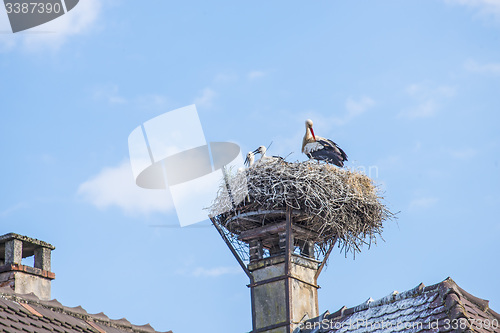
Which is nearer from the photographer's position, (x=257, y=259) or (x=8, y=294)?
(x=8, y=294)

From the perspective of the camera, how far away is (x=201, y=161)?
11.4 meters

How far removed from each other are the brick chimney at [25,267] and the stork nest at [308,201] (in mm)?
2909

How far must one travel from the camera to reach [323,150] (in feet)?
46.8

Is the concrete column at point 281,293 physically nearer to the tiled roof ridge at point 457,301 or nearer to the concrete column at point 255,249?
the concrete column at point 255,249

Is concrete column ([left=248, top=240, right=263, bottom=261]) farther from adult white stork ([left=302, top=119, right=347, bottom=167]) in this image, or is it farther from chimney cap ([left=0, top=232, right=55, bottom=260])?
adult white stork ([left=302, top=119, right=347, bottom=167])

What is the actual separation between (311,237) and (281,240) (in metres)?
0.78

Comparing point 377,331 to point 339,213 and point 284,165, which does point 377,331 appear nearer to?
point 339,213

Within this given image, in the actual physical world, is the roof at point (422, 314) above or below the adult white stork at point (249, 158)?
below

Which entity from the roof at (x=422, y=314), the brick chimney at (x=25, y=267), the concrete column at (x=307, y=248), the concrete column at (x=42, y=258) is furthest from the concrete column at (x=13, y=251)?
the concrete column at (x=307, y=248)

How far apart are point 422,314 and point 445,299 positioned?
236 millimetres

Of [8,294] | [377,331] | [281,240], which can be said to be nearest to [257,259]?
[281,240]

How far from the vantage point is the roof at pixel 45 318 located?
24.2 feet

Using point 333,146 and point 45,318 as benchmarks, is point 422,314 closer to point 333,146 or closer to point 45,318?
point 45,318

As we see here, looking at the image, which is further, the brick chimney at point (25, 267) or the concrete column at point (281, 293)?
the concrete column at point (281, 293)
